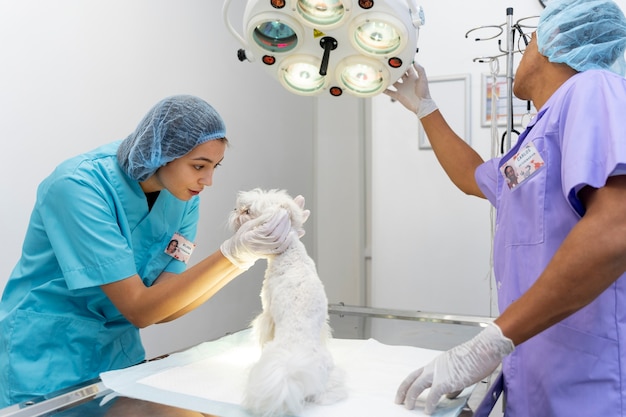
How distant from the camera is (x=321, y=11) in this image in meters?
1.30

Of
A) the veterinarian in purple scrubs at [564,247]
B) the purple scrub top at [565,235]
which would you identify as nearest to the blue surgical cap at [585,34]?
the veterinarian in purple scrubs at [564,247]

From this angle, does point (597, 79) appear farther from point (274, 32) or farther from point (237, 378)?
point (237, 378)

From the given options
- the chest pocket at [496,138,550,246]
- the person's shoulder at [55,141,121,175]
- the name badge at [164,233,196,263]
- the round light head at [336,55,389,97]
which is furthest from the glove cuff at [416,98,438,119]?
the person's shoulder at [55,141,121,175]

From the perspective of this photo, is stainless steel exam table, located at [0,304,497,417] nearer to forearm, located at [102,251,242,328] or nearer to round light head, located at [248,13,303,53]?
forearm, located at [102,251,242,328]

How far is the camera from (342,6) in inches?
50.0

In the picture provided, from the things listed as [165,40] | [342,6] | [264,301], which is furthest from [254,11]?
[165,40]

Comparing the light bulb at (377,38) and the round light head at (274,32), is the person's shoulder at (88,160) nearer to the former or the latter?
the round light head at (274,32)

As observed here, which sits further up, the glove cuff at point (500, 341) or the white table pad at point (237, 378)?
the glove cuff at point (500, 341)

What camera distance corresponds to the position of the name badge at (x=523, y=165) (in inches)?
44.5

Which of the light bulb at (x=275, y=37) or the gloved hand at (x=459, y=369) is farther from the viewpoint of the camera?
the light bulb at (x=275, y=37)

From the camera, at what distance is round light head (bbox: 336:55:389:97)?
1436 mm

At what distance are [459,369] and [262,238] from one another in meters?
0.55

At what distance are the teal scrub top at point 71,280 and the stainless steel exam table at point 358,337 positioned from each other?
244 mm

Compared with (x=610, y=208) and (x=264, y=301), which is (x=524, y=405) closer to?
(x=610, y=208)
